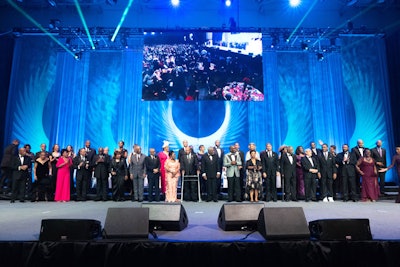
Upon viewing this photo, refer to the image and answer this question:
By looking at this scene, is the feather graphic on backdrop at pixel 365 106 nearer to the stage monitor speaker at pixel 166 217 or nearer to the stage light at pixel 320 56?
the stage light at pixel 320 56

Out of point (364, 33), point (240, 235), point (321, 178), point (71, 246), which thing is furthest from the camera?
point (364, 33)

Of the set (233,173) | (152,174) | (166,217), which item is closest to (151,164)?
(152,174)

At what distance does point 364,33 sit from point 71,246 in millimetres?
11854

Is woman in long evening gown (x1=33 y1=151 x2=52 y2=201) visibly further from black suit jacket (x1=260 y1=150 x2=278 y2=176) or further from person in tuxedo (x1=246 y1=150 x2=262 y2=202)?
black suit jacket (x1=260 y1=150 x2=278 y2=176)

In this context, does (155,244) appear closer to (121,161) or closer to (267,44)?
(121,161)

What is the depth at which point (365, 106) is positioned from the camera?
37.4 ft

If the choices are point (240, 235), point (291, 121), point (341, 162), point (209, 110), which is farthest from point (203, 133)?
point (240, 235)

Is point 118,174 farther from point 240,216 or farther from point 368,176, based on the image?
point 368,176

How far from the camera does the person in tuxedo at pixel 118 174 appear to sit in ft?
26.5

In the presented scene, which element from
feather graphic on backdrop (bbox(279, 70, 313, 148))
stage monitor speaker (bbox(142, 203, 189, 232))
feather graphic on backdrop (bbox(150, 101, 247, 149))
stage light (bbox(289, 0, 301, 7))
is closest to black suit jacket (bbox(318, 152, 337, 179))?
feather graphic on backdrop (bbox(279, 70, 313, 148))

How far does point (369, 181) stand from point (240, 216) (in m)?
5.92

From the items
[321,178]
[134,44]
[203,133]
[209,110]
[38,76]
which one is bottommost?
[321,178]

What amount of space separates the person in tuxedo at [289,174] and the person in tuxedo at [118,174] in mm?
4318

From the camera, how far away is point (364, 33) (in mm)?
10797
